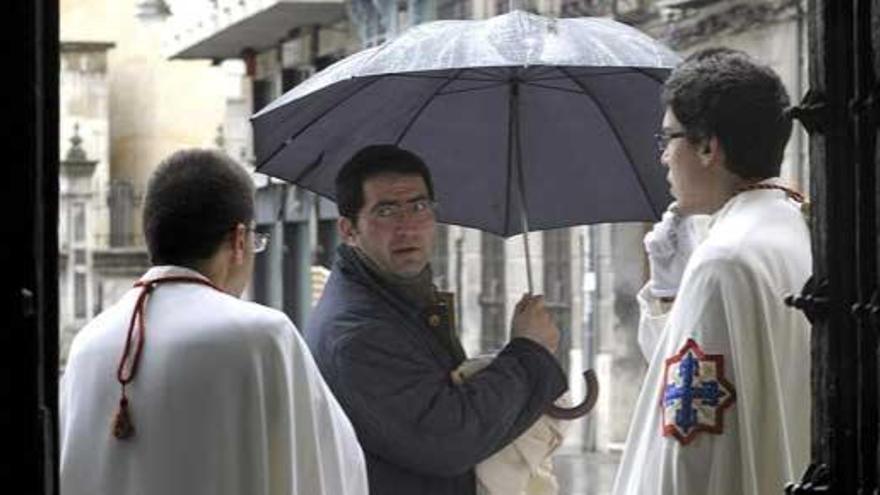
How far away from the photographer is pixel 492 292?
2448cm

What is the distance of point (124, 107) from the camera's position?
43.5 metres

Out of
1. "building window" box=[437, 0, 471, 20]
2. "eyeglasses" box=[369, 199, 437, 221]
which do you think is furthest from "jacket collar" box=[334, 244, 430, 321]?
"building window" box=[437, 0, 471, 20]

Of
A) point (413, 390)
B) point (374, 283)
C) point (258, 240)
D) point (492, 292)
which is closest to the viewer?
point (258, 240)

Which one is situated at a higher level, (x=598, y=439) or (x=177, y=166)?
Answer: (x=177, y=166)

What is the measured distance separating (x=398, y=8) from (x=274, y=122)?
65.3ft

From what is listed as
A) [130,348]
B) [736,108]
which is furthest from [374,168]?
[736,108]

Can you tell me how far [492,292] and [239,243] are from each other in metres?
19.3

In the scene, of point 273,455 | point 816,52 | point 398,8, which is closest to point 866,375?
point 816,52

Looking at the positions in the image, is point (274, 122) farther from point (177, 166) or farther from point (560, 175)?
point (177, 166)

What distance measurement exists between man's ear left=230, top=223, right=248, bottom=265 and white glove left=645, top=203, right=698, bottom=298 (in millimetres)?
1074

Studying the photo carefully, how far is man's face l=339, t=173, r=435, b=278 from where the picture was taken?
582cm

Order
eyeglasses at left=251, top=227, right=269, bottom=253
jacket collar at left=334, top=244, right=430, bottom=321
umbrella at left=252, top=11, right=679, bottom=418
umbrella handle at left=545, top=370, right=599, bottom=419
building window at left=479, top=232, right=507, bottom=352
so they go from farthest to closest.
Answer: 1. building window at left=479, top=232, right=507, bottom=352
2. umbrella at left=252, top=11, right=679, bottom=418
3. umbrella handle at left=545, top=370, right=599, bottom=419
4. jacket collar at left=334, top=244, right=430, bottom=321
5. eyeglasses at left=251, top=227, right=269, bottom=253

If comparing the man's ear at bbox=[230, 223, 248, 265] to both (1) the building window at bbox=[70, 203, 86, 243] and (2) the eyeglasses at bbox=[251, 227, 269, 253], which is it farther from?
(1) the building window at bbox=[70, 203, 86, 243]

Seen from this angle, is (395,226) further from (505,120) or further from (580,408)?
(505,120)
